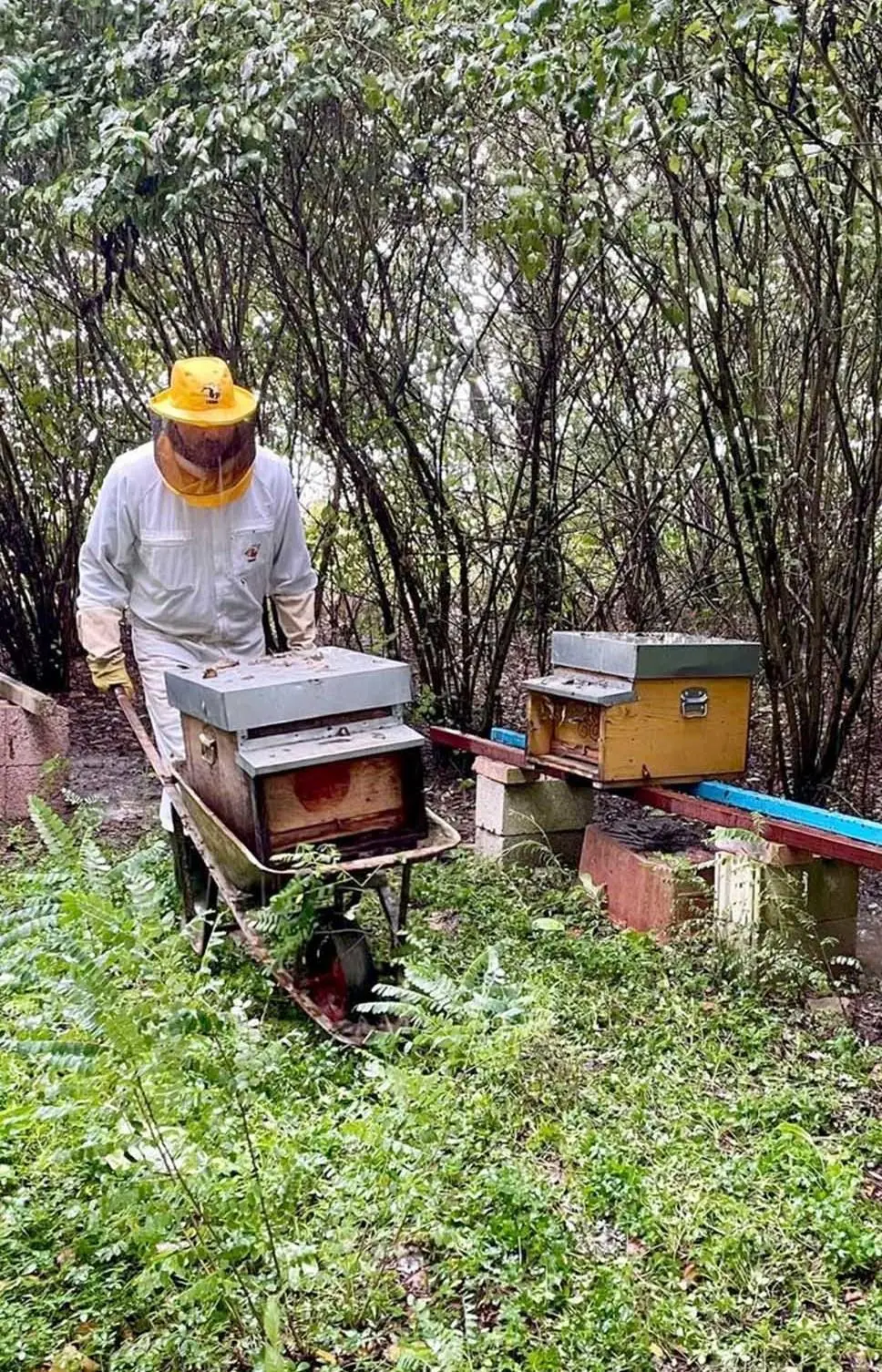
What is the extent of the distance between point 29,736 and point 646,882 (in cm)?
307

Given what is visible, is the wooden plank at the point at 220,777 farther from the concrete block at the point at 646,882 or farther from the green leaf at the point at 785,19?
the green leaf at the point at 785,19

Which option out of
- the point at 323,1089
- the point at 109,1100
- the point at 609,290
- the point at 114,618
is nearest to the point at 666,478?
the point at 609,290

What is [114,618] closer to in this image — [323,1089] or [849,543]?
[323,1089]

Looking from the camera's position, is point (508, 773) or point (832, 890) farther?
point (508, 773)

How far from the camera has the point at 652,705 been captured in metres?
3.81

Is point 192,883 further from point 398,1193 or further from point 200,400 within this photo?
point 398,1193

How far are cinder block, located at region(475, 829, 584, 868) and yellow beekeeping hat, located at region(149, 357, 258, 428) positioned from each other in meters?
2.09

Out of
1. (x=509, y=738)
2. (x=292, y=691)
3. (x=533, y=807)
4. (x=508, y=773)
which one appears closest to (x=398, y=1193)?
(x=292, y=691)

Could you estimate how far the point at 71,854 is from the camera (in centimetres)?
260

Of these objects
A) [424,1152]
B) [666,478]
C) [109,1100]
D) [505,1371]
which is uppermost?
[666,478]

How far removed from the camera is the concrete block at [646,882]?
3.84 metres

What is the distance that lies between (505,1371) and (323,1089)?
1.05 metres

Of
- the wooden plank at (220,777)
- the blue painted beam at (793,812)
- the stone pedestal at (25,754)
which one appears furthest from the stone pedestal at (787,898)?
the stone pedestal at (25,754)

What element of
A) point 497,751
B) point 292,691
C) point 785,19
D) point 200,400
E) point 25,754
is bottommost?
point 25,754
